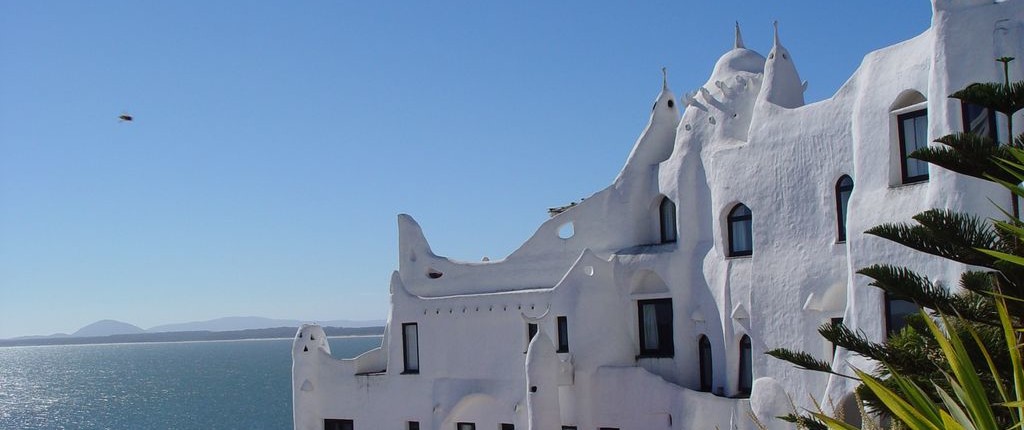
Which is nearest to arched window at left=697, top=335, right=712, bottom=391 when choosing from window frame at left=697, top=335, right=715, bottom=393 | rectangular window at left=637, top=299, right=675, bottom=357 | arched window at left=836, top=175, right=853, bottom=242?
window frame at left=697, top=335, right=715, bottom=393

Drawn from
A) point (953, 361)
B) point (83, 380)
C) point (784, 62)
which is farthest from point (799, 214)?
point (83, 380)

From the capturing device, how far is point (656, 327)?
792 inches

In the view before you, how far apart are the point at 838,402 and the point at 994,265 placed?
20.1ft

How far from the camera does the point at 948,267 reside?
14562 mm

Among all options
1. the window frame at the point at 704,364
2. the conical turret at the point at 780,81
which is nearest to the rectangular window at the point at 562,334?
the window frame at the point at 704,364

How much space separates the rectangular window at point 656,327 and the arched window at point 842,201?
3867mm

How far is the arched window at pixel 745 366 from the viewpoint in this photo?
18.3 metres

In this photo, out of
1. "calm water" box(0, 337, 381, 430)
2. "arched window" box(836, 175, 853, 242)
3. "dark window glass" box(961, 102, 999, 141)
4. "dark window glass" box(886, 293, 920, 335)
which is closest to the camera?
"dark window glass" box(961, 102, 999, 141)

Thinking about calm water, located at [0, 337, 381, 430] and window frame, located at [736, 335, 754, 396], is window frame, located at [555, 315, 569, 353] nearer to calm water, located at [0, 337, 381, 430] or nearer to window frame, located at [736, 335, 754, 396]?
window frame, located at [736, 335, 754, 396]

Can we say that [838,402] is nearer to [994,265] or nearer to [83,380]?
[994,265]

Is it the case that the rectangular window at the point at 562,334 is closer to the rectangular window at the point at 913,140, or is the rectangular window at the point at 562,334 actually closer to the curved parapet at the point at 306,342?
the curved parapet at the point at 306,342

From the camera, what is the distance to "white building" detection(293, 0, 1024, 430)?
1532cm

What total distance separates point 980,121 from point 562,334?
8.47 meters

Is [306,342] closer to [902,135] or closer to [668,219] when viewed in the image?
[668,219]
